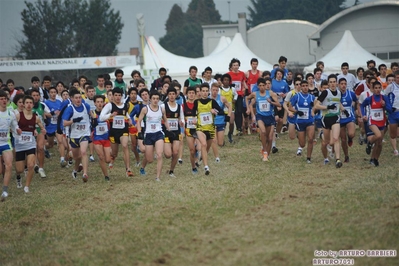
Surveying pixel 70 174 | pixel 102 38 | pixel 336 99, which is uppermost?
pixel 102 38

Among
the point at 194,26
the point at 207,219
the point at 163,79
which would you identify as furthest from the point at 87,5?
the point at 207,219

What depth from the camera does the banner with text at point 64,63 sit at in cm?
3612

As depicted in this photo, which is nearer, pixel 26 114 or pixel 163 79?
pixel 26 114

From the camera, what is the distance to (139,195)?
1234 cm

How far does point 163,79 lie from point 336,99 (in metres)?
6.28

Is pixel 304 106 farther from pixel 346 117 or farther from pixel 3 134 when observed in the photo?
pixel 3 134

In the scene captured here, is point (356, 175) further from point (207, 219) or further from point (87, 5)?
point (87, 5)

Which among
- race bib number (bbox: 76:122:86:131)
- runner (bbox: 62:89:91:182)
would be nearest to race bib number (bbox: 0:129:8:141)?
runner (bbox: 62:89:91:182)

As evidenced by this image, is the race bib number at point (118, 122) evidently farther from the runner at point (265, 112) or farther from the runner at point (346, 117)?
the runner at point (346, 117)

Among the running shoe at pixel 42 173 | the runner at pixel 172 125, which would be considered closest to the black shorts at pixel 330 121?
the runner at pixel 172 125

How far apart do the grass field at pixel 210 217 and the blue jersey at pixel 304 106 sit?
4.00 ft

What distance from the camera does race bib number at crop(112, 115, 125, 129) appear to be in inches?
587

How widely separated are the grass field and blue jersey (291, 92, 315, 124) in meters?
1.22

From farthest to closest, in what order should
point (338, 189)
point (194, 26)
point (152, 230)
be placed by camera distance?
point (194, 26) → point (338, 189) → point (152, 230)
